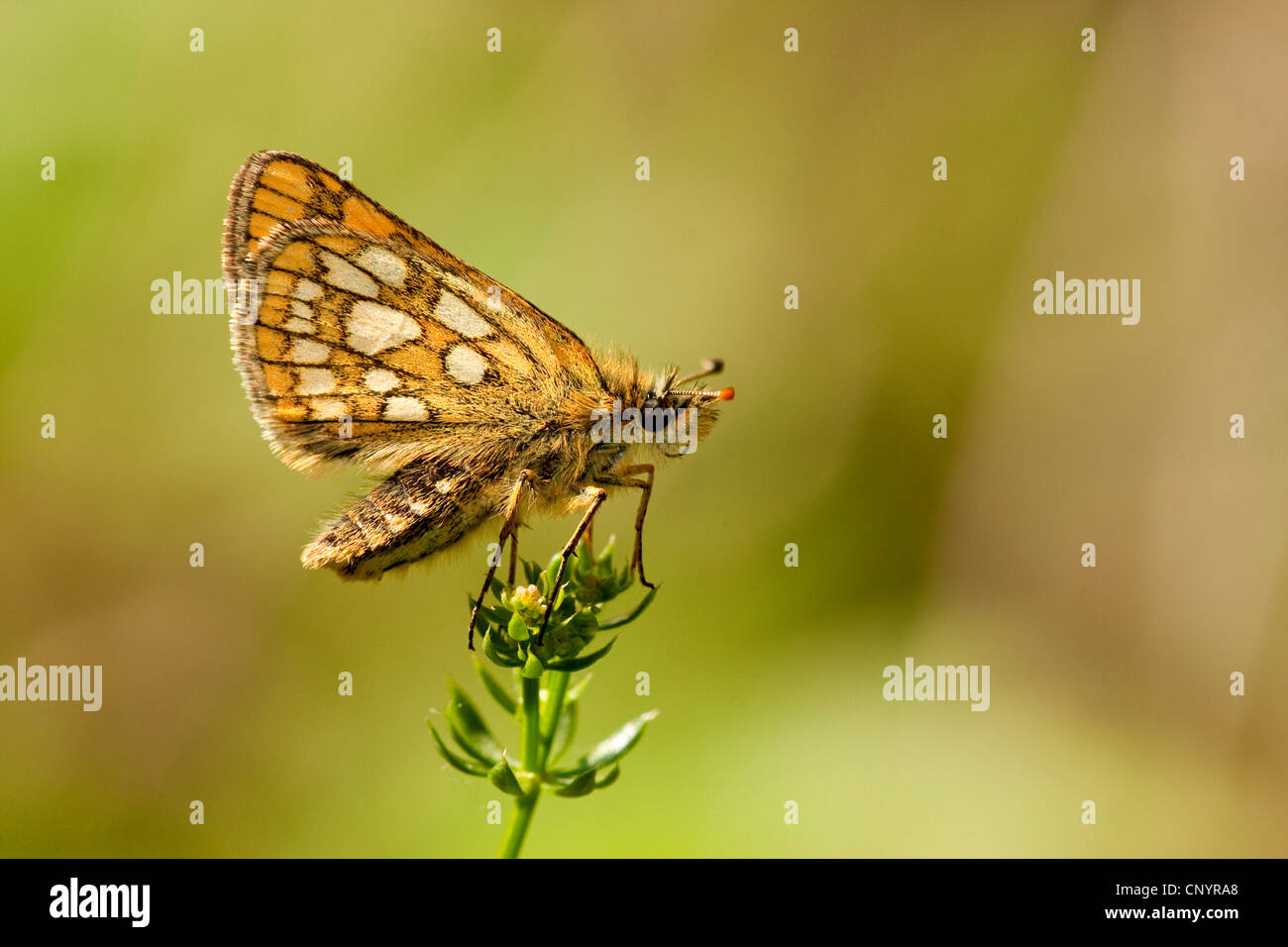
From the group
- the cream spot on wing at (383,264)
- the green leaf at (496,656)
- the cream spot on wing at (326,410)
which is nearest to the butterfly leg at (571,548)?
the green leaf at (496,656)

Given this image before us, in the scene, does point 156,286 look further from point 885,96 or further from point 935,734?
point 935,734

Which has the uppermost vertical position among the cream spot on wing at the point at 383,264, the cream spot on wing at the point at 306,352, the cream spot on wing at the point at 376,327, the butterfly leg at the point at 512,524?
the cream spot on wing at the point at 383,264

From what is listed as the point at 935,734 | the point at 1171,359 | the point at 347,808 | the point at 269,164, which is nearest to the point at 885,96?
the point at 1171,359

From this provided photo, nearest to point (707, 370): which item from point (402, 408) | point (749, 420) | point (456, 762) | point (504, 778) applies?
point (402, 408)

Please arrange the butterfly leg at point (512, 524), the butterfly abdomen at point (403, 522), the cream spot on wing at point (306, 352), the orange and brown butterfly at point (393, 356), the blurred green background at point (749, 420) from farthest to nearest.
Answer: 1. the blurred green background at point (749, 420)
2. the cream spot on wing at point (306, 352)
3. the orange and brown butterfly at point (393, 356)
4. the butterfly abdomen at point (403, 522)
5. the butterfly leg at point (512, 524)

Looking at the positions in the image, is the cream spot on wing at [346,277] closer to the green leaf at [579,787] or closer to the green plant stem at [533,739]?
the green plant stem at [533,739]

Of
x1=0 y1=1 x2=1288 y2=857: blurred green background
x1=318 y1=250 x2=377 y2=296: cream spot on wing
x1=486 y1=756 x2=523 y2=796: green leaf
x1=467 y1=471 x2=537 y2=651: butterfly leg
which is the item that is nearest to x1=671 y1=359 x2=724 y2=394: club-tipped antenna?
x1=467 y1=471 x2=537 y2=651: butterfly leg

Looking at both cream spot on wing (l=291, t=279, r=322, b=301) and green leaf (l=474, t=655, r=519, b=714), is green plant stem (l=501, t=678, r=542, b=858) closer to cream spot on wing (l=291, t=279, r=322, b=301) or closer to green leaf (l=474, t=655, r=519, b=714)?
green leaf (l=474, t=655, r=519, b=714)
